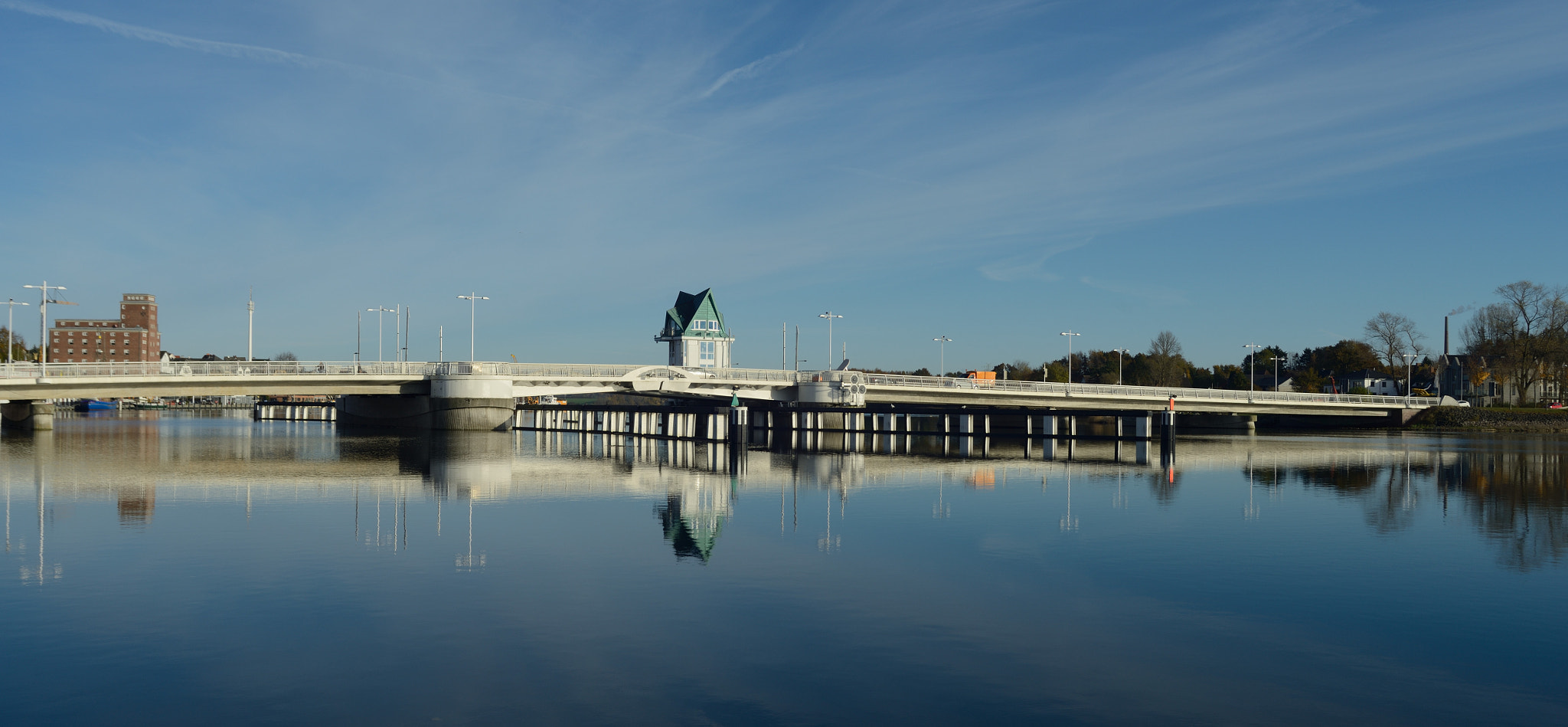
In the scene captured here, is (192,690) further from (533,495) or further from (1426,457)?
(1426,457)

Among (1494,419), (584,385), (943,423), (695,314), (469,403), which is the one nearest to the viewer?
(469,403)

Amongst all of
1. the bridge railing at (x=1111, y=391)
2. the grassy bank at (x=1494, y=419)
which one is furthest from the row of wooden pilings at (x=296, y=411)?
the grassy bank at (x=1494, y=419)

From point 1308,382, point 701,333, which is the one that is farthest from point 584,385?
point 1308,382

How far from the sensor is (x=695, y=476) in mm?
50031

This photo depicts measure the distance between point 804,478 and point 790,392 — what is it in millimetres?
39295

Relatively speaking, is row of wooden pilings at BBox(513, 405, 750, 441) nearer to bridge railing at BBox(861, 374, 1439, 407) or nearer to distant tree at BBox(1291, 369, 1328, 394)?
bridge railing at BBox(861, 374, 1439, 407)

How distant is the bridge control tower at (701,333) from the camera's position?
162250 millimetres

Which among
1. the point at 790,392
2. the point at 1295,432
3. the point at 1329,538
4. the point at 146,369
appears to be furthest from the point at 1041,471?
the point at 1295,432

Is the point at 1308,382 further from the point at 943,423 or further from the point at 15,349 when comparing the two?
the point at 15,349

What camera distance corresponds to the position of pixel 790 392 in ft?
287

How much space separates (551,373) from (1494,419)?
103 m

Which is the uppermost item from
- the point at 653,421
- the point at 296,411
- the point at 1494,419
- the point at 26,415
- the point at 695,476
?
the point at 26,415

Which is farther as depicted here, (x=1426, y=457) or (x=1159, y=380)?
(x=1159, y=380)

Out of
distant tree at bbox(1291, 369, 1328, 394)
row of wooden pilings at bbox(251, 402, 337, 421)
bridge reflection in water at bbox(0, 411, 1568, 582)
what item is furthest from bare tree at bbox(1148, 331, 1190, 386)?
row of wooden pilings at bbox(251, 402, 337, 421)
